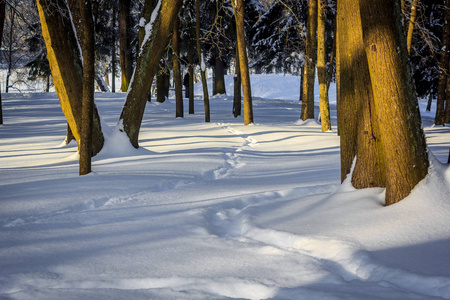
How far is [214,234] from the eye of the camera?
4039 millimetres

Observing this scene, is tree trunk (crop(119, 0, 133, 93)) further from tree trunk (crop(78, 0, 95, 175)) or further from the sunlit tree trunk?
the sunlit tree trunk

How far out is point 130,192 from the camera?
5809 millimetres

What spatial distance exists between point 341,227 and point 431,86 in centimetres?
2391

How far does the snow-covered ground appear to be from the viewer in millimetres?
2844

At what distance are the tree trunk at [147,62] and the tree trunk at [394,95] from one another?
208 inches

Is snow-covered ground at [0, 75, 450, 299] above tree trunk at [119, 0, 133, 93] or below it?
below

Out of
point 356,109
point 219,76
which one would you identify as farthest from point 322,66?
point 219,76

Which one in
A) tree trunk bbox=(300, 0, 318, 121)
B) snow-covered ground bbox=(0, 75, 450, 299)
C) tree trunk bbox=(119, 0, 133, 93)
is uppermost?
tree trunk bbox=(119, 0, 133, 93)

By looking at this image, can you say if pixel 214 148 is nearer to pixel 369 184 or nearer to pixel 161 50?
pixel 161 50

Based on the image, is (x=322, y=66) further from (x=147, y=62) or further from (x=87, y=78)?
(x=87, y=78)

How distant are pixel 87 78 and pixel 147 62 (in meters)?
2.66

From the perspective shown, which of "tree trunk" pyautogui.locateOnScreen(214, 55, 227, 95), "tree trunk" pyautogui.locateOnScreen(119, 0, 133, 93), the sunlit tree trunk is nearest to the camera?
the sunlit tree trunk

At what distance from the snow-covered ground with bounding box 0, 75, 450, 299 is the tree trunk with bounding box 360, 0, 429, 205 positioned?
203 mm

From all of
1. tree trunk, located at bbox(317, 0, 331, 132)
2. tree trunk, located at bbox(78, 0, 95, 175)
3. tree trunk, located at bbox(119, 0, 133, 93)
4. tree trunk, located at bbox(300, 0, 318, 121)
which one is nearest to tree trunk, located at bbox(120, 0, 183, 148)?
tree trunk, located at bbox(78, 0, 95, 175)
